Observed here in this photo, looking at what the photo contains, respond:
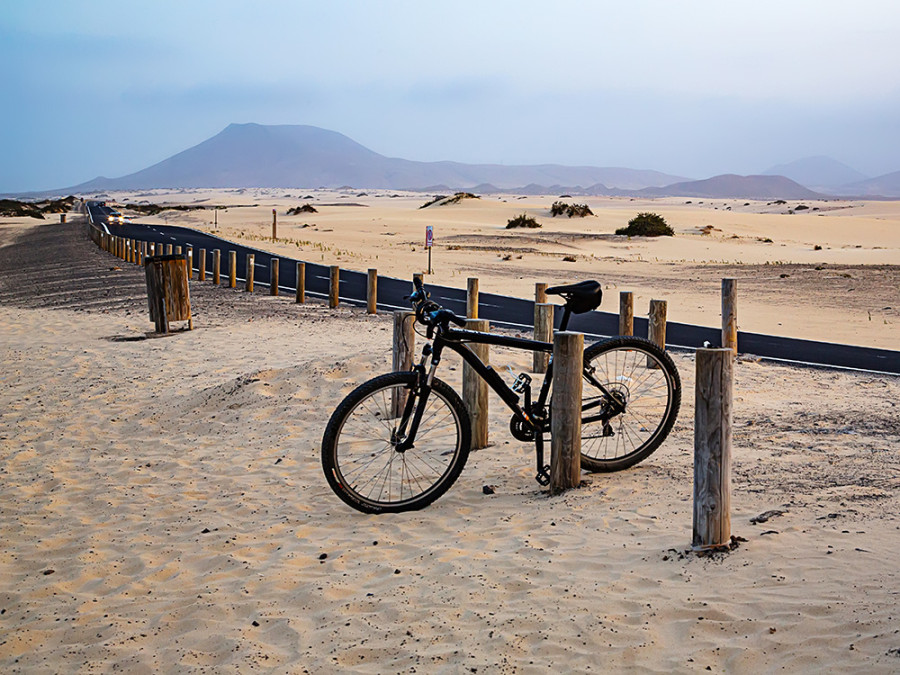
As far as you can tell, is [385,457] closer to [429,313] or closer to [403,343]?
[429,313]

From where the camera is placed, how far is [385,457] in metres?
6.94

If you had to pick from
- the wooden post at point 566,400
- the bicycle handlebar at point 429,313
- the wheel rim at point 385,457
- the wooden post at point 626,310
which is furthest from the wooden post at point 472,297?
the wooden post at point 566,400

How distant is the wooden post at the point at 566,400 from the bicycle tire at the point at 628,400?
353mm

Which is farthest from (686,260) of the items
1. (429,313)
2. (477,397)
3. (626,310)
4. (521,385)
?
(429,313)

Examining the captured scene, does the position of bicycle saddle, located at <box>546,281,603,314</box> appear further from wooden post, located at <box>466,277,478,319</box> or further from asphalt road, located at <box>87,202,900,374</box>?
wooden post, located at <box>466,277,478,319</box>

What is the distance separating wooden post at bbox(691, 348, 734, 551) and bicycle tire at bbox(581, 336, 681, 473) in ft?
4.92

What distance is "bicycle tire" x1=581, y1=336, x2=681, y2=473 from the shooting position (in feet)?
21.3

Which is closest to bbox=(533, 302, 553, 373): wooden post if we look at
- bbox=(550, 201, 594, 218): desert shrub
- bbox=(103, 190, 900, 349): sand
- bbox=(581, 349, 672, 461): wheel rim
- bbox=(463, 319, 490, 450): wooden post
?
bbox=(463, 319, 490, 450): wooden post

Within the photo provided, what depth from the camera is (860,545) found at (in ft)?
16.0

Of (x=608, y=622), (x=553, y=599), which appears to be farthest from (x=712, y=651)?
(x=553, y=599)

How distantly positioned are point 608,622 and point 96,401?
8222 mm

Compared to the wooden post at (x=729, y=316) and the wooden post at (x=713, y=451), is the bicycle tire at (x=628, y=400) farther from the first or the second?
the wooden post at (x=729, y=316)

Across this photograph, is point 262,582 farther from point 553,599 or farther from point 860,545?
point 860,545

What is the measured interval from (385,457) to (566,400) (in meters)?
1.60
